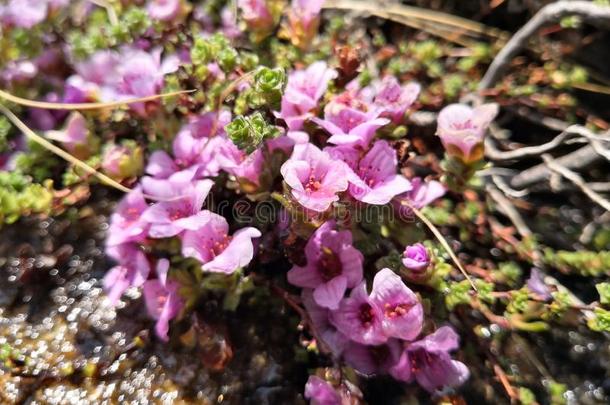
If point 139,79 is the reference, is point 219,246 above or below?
below

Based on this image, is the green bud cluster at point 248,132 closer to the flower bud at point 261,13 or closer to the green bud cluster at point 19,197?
the flower bud at point 261,13

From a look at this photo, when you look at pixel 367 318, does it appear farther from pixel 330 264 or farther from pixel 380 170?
pixel 380 170

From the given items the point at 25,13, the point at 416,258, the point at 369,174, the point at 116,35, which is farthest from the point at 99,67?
the point at 416,258

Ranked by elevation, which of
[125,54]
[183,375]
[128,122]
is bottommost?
[183,375]

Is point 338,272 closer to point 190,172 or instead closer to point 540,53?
point 190,172

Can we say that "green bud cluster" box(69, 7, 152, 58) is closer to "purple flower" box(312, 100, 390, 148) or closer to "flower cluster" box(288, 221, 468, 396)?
"purple flower" box(312, 100, 390, 148)

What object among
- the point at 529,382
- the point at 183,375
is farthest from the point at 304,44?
the point at 529,382

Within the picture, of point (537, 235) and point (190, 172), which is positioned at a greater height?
point (190, 172)

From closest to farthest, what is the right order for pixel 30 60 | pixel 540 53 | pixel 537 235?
pixel 537 235
pixel 30 60
pixel 540 53

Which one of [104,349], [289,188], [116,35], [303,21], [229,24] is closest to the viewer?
[289,188]
